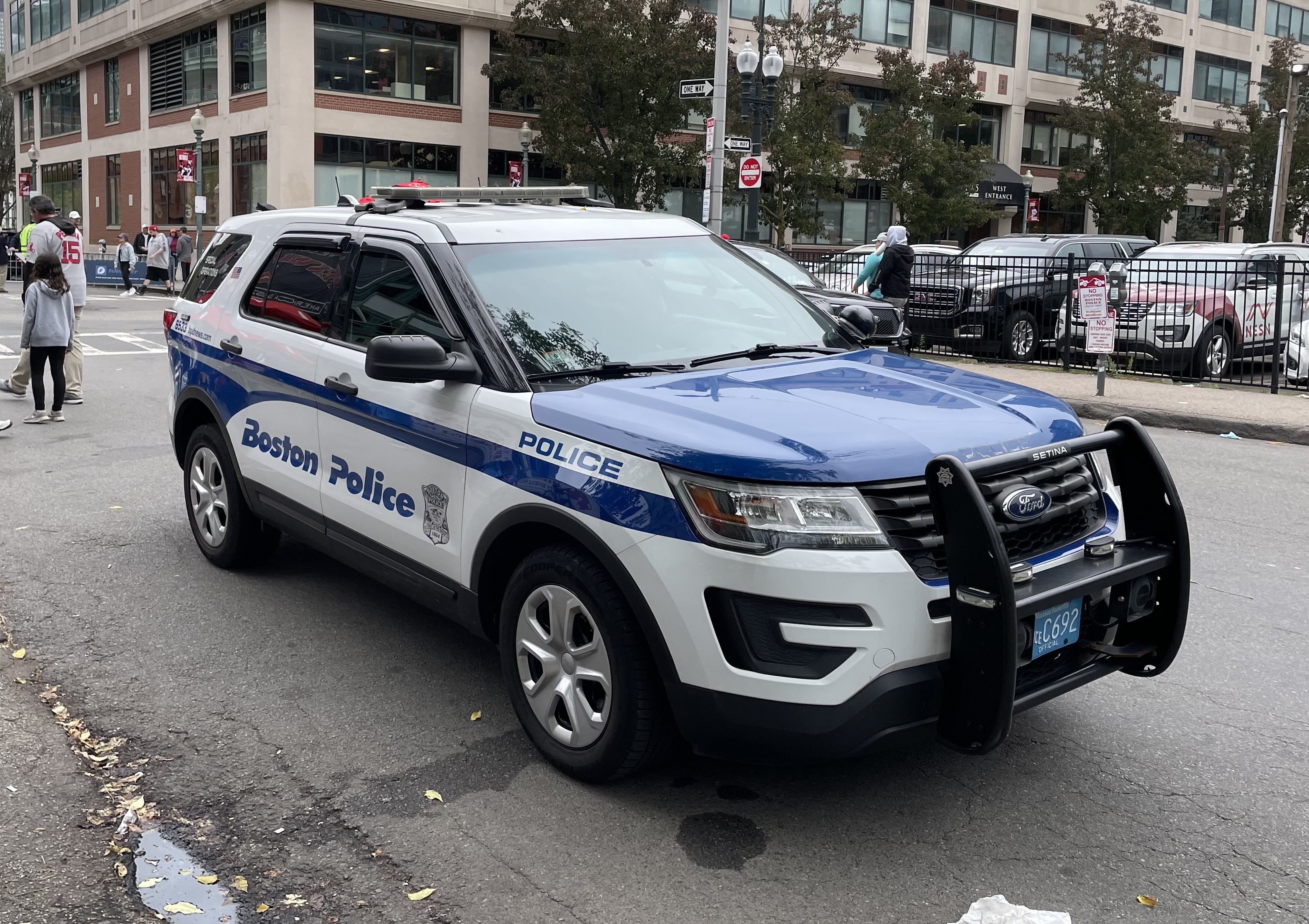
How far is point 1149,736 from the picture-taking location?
4547 mm

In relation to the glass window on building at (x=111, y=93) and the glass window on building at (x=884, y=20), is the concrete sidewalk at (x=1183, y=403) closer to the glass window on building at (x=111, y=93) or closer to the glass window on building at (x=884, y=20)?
the glass window on building at (x=884, y=20)

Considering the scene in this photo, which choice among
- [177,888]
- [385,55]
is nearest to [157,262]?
[385,55]

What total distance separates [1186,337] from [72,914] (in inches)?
591

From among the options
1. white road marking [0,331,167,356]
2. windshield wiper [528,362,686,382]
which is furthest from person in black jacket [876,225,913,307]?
windshield wiper [528,362,686,382]

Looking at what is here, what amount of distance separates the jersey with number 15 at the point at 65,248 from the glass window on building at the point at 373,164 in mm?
24985

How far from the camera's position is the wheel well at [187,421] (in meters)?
6.44

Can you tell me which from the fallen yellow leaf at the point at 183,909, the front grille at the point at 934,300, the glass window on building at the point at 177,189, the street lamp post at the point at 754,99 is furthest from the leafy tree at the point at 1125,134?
the fallen yellow leaf at the point at 183,909

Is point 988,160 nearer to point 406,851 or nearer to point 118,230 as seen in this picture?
point 118,230

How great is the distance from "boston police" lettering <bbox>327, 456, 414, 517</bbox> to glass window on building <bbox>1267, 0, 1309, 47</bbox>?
7067 cm

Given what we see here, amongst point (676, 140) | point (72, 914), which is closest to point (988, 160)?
point (676, 140)

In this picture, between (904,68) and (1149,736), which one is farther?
(904,68)

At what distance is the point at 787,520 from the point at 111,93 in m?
56.1

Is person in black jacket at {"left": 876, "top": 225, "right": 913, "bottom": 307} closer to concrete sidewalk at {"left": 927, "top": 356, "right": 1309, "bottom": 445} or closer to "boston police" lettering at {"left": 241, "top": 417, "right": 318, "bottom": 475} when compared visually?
concrete sidewalk at {"left": 927, "top": 356, "right": 1309, "bottom": 445}

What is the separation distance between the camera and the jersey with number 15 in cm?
1095
